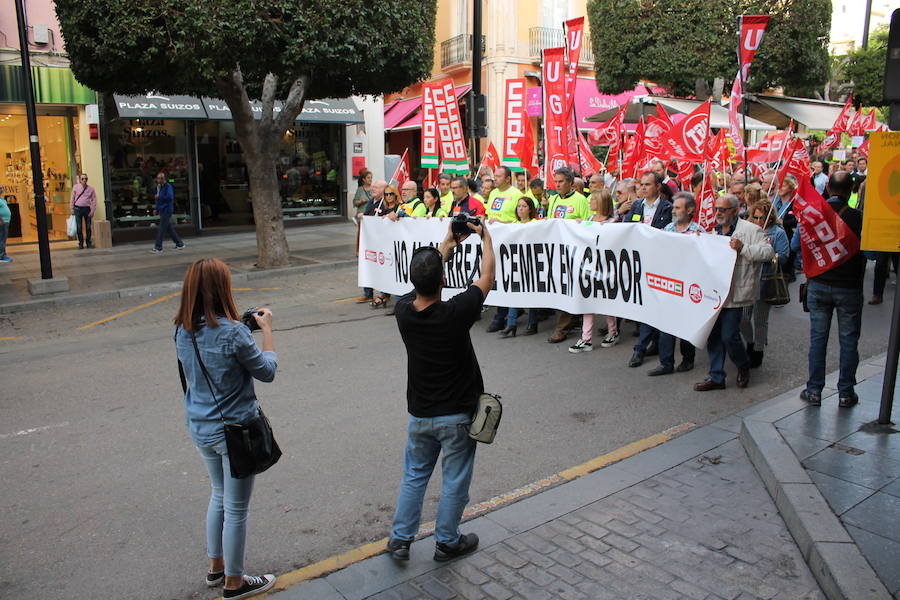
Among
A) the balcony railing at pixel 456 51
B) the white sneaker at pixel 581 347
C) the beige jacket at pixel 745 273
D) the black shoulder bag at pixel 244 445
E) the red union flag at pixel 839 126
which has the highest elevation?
the balcony railing at pixel 456 51

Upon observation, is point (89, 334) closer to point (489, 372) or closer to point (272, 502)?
point (489, 372)

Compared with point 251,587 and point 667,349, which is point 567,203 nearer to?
point 667,349

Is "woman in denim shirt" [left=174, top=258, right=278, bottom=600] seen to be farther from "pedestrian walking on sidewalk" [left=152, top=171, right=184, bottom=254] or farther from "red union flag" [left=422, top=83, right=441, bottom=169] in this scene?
"pedestrian walking on sidewalk" [left=152, top=171, right=184, bottom=254]

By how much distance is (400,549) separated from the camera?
12.7ft

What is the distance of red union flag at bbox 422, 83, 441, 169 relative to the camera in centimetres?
1205

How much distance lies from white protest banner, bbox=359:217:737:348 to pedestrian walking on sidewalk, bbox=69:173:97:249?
1105cm

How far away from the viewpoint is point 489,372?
7.47 meters

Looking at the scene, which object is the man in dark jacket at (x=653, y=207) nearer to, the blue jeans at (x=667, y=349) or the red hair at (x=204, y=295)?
the blue jeans at (x=667, y=349)

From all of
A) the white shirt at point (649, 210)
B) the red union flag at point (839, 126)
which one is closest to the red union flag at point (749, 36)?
the white shirt at point (649, 210)

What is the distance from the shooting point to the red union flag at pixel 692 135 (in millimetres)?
9430

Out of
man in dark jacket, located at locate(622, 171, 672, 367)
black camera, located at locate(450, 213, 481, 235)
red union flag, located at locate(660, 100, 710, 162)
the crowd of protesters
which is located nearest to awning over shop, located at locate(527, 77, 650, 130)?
the crowd of protesters

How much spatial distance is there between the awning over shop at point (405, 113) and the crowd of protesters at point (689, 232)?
18338mm

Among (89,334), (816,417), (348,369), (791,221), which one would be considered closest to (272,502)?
(348,369)

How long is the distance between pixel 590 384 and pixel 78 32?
997cm
